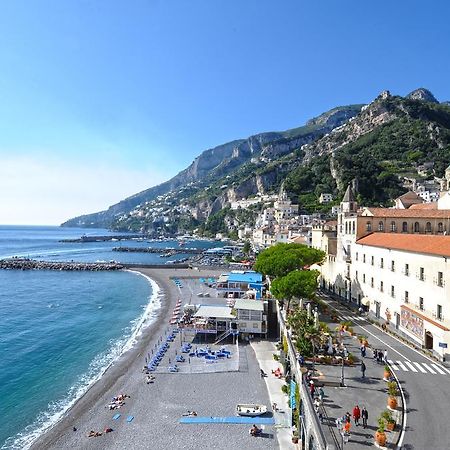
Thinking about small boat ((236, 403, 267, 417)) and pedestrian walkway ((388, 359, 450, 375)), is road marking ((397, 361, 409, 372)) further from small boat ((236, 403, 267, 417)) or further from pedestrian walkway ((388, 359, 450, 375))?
small boat ((236, 403, 267, 417))

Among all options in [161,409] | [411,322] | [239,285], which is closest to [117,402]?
[161,409]

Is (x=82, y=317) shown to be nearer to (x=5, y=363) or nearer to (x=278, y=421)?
(x=5, y=363)

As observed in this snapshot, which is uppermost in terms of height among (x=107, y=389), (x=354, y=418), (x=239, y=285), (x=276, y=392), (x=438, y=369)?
(x=354, y=418)

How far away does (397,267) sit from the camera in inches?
1294

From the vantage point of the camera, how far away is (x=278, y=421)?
2373 cm

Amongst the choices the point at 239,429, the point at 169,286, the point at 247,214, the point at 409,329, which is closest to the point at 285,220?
the point at 247,214

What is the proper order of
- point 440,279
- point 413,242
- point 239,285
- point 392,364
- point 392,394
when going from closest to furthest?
point 392,394 < point 392,364 < point 440,279 < point 413,242 < point 239,285

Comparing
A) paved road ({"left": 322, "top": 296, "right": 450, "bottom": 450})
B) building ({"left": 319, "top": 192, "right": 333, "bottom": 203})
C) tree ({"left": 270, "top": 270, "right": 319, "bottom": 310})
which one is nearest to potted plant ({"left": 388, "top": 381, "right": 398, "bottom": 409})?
paved road ({"left": 322, "top": 296, "right": 450, "bottom": 450})

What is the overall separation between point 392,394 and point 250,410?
946 centimetres

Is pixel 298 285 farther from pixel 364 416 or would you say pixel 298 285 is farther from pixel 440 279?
pixel 364 416

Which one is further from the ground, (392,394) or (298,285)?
(298,285)

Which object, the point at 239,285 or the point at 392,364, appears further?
the point at 239,285

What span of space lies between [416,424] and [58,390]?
25.9 metres

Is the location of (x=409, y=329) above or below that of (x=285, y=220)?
below
